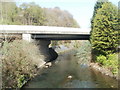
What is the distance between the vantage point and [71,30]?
24.9 m

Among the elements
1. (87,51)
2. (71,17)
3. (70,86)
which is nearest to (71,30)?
(87,51)

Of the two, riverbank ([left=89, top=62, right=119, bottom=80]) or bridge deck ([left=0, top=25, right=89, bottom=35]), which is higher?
bridge deck ([left=0, top=25, right=89, bottom=35])

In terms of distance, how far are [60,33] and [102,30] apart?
6.73 m

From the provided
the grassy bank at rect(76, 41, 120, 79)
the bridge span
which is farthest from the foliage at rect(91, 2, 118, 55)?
the bridge span

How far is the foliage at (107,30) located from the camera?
67.3ft

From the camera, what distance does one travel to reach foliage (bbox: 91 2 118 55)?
20516mm

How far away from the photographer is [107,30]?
2064 cm

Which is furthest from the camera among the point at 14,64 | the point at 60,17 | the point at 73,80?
the point at 60,17

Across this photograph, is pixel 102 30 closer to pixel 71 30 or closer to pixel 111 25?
pixel 111 25

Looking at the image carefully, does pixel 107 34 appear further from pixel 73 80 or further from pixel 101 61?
pixel 73 80

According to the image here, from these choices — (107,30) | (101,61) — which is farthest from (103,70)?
(107,30)

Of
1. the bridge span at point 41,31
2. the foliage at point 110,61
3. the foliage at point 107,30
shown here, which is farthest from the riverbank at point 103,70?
the bridge span at point 41,31

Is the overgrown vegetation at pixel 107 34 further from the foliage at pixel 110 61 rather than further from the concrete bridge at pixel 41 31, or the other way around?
the concrete bridge at pixel 41 31

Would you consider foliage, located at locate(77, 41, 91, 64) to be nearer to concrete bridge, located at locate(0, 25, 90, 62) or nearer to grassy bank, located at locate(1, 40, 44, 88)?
concrete bridge, located at locate(0, 25, 90, 62)
